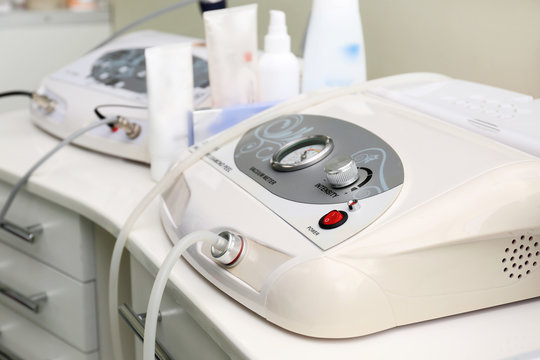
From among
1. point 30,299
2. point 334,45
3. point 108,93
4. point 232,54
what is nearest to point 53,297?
point 30,299

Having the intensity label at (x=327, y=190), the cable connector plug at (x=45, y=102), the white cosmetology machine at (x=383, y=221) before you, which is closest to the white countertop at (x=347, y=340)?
the white cosmetology machine at (x=383, y=221)

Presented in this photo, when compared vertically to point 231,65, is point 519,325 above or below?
below

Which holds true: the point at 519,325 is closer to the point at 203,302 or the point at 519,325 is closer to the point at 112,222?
the point at 203,302

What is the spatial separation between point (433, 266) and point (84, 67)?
78 centimetres

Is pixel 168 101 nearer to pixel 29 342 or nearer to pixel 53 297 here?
pixel 53 297

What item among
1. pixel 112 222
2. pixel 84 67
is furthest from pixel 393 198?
pixel 84 67

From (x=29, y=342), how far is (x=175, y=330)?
1.59ft

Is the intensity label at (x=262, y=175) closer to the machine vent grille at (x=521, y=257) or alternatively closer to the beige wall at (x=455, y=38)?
the machine vent grille at (x=521, y=257)

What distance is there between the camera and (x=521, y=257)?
1.71ft

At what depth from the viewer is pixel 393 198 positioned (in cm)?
51

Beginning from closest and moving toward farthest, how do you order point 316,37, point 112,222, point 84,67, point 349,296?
1. point 349,296
2. point 112,222
3. point 316,37
4. point 84,67

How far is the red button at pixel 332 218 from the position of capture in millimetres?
508

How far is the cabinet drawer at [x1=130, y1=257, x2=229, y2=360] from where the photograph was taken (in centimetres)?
56

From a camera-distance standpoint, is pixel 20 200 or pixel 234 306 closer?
pixel 234 306
